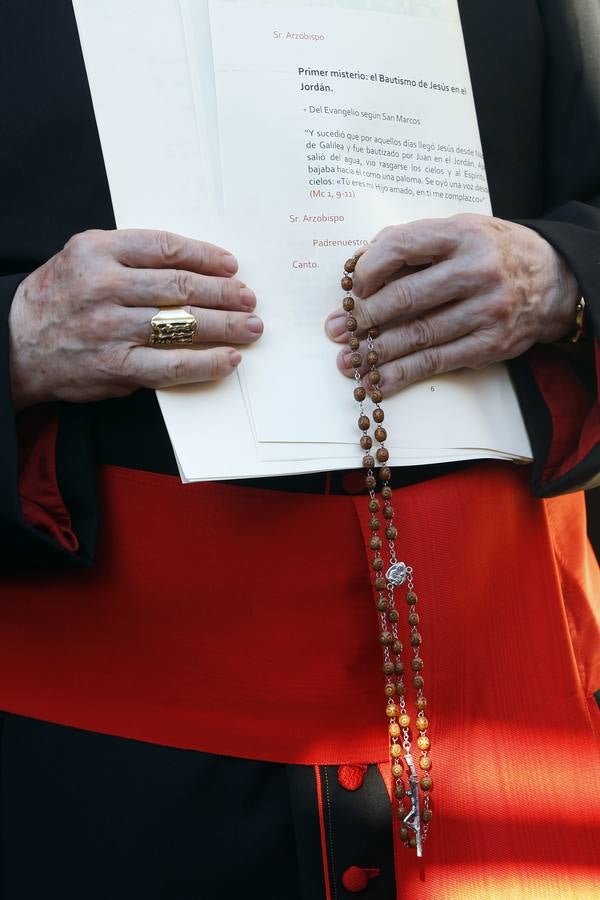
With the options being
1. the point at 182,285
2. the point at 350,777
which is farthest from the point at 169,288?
the point at 350,777

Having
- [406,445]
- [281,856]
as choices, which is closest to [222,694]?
[281,856]

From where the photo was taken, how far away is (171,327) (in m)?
0.91

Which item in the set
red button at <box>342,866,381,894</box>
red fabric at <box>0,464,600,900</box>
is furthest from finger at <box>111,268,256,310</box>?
red button at <box>342,866,381,894</box>

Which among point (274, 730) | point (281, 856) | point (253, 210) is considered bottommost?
point (281, 856)

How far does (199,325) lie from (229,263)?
72 mm

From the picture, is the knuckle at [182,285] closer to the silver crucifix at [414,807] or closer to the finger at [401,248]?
the finger at [401,248]

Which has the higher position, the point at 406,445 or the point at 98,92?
the point at 98,92

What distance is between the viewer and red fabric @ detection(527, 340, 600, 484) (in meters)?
1.04

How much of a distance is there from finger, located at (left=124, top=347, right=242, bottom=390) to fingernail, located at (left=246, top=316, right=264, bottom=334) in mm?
30

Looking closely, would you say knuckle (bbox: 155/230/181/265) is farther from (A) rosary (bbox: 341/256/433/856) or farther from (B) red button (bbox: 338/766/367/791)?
(B) red button (bbox: 338/766/367/791)

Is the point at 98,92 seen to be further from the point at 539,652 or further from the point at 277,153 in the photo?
the point at 539,652

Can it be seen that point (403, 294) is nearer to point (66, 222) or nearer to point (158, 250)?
point (158, 250)

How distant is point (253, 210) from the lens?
0.96m

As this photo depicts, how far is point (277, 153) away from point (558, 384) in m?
0.41
